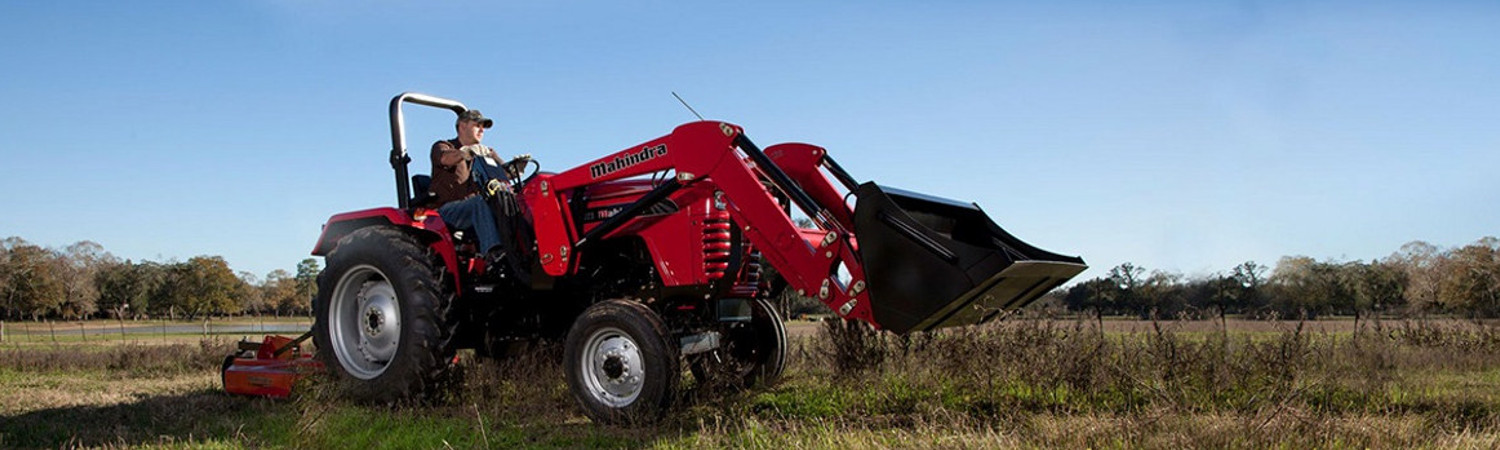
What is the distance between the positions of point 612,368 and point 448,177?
2.52 m

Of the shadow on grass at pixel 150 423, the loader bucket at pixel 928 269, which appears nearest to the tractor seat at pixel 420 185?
the shadow on grass at pixel 150 423

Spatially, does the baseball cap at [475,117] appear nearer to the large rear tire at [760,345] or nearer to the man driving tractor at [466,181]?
the man driving tractor at [466,181]

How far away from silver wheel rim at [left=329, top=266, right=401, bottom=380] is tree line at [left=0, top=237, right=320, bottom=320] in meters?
59.1

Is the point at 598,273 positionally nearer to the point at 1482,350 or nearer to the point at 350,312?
the point at 350,312

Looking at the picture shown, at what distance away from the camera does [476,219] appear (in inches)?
295

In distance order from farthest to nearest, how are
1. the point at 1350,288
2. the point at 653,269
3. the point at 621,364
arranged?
the point at 1350,288
the point at 653,269
the point at 621,364

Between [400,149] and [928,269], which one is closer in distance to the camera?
[928,269]

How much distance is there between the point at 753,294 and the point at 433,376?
91.1 inches

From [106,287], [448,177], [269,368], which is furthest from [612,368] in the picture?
[106,287]

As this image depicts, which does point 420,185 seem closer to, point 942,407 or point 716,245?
point 716,245

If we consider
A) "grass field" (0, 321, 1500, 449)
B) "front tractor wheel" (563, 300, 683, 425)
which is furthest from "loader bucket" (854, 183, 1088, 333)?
"front tractor wheel" (563, 300, 683, 425)

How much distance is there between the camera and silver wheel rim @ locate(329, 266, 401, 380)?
25.4 ft

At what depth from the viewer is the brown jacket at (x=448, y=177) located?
789cm

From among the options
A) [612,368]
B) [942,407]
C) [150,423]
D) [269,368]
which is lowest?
[150,423]
